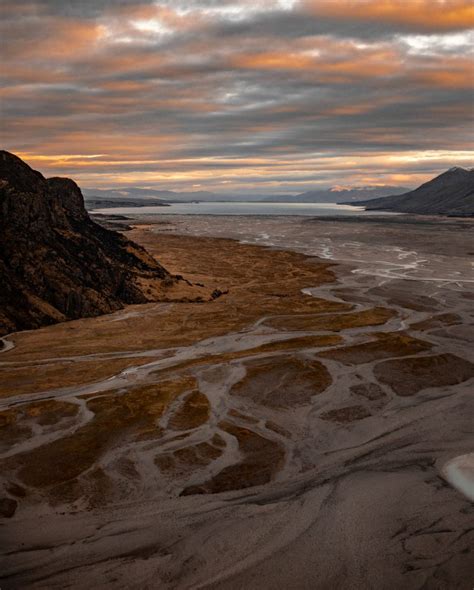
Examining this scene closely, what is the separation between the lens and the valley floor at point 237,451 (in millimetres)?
14320

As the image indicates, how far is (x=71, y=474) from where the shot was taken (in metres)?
19.0

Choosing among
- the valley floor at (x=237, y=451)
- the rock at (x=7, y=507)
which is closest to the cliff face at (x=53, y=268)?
the valley floor at (x=237, y=451)

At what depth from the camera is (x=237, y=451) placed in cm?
2075

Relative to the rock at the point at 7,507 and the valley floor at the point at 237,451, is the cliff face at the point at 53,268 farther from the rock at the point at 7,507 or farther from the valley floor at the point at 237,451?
the rock at the point at 7,507

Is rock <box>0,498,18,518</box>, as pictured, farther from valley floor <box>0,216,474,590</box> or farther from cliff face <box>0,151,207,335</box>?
cliff face <box>0,151,207,335</box>

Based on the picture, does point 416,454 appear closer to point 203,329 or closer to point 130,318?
point 203,329

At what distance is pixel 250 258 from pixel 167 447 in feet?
226

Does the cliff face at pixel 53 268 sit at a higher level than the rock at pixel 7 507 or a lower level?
→ higher

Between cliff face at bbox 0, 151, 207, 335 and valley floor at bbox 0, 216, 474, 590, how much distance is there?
2.55m

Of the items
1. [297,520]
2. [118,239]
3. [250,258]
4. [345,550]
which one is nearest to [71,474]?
[297,520]

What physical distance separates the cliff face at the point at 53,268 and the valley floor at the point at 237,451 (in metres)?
2.55

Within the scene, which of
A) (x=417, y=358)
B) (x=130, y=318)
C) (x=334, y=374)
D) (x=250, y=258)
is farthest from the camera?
(x=250, y=258)

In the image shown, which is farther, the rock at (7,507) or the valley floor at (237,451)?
the rock at (7,507)

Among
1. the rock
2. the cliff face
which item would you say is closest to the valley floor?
the rock
